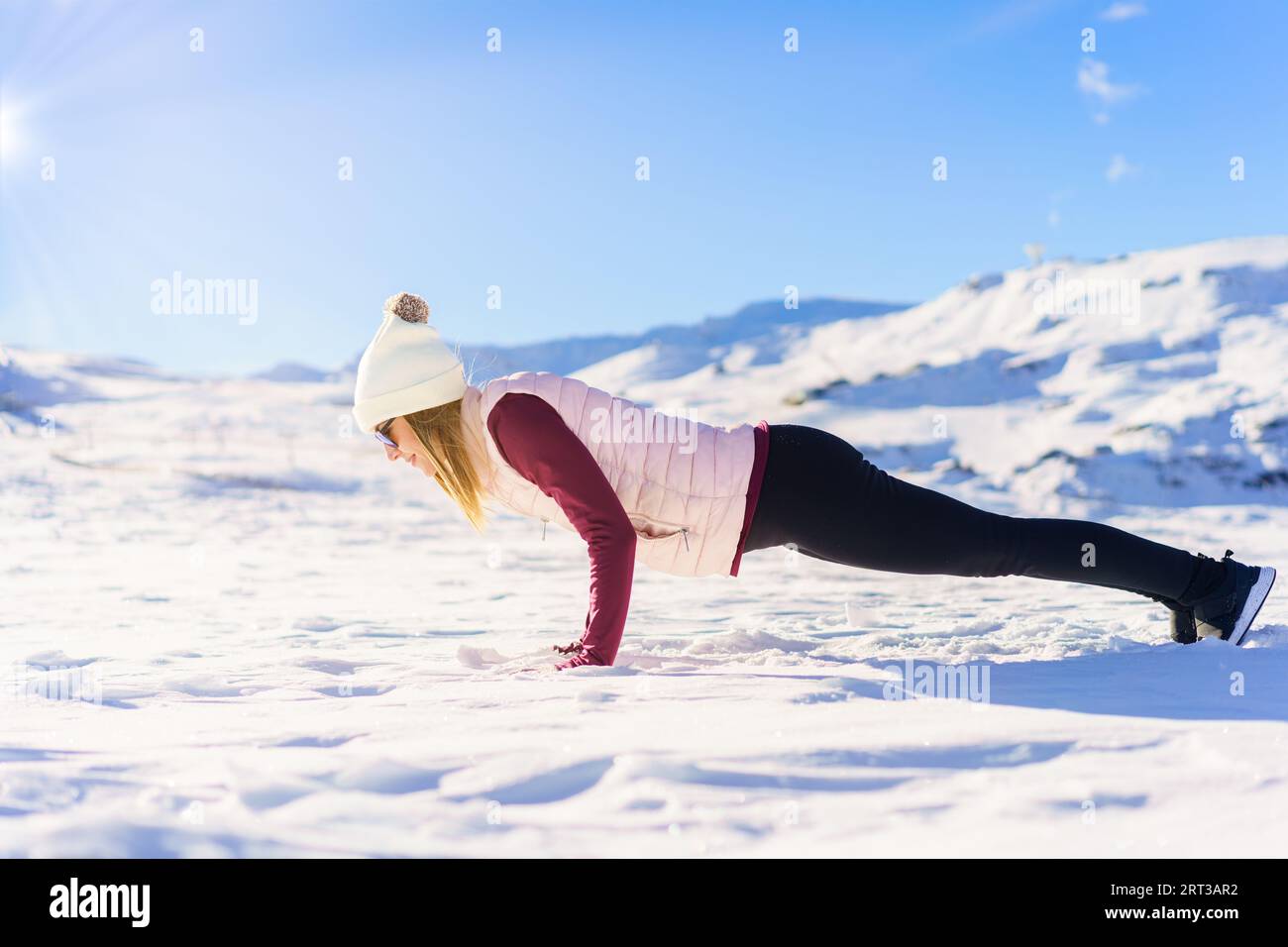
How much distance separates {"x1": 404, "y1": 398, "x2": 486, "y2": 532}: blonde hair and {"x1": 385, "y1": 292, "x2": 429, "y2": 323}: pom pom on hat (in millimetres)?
207

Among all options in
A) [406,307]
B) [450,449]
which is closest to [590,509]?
[450,449]

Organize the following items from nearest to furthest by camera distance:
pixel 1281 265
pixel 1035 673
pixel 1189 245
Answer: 1. pixel 1035 673
2. pixel 1281 265
3. pixel 1189 245

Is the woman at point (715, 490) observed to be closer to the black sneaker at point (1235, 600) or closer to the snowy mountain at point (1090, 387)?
the black sneaker at point (1235, 600)

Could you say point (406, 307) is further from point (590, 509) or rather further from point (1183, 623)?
point (1183, 623)

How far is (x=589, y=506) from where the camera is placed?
197 centimetres

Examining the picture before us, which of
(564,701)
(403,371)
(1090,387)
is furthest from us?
(1090,387)

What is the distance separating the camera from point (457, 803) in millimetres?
1175

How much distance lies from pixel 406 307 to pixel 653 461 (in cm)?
64

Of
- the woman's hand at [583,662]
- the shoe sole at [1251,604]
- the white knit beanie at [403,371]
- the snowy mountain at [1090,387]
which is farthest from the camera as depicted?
the snowy mountain at [1090,387]

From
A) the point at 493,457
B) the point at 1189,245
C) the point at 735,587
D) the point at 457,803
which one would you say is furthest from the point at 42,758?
the point at 1189,245

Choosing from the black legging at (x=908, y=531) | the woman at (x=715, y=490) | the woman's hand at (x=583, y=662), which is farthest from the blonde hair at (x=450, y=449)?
the black legging at (x=908, y=531)

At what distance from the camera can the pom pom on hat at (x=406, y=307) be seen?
2.16m
